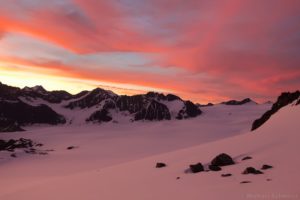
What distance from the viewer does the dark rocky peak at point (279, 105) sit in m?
42.3

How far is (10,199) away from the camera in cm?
2214

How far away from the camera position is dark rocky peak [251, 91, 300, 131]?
139 feet

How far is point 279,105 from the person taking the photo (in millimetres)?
45125

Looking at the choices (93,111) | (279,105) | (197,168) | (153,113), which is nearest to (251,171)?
(197,168)

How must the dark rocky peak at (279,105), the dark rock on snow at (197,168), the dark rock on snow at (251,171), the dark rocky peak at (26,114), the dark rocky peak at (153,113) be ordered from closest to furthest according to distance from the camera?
1. the dark rock on snow at (251,171)
2. the dark rock on snow at (197,168)
3. the dark rocky peak at (279,105)
4. the dark rocky peak at (26,114)
5. the dark rocky peak at (153,113)

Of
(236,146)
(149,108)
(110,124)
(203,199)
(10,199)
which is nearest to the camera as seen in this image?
(203,199)

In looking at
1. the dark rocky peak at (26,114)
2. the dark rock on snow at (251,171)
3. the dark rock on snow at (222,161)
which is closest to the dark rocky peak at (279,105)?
the dark rock on snow at (222,161)

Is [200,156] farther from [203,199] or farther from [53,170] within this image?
[53,170]

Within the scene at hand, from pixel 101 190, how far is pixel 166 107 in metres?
172

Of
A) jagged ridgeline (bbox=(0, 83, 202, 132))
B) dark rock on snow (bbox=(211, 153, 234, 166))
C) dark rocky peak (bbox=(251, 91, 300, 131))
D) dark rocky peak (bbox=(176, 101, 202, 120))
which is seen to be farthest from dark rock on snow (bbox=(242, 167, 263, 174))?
dark rocky peak (bbox=(176, 101, 202, 120))

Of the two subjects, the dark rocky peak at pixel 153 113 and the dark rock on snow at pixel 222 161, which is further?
the dark rocky peak at pixel 153 113

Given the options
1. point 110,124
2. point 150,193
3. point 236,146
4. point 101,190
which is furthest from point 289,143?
point 110,124

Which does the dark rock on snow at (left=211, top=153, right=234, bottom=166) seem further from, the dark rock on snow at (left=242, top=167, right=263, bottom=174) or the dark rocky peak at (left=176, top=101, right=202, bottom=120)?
the dark rocky peak at (left=176, top=101, right=202, bottom=120)

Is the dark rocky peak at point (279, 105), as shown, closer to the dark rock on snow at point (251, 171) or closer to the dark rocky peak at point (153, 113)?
the dark rock on snow at point (251, 171)
